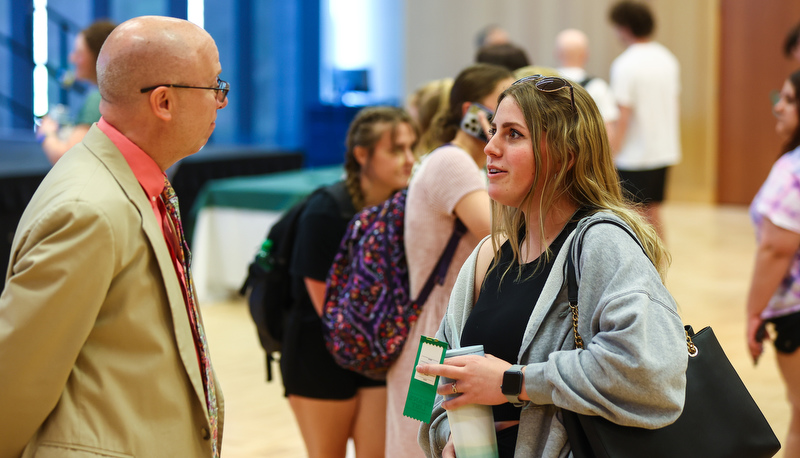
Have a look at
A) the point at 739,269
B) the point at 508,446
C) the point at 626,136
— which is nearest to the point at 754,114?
the point at 739,269

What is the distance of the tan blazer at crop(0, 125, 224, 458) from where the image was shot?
4.36 feet

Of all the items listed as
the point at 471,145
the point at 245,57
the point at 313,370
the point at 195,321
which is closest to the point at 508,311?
the point at 195,321

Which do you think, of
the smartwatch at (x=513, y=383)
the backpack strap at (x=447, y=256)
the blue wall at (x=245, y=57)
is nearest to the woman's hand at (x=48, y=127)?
the backpack strap at (x=447, y=256)

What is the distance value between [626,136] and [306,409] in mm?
4566

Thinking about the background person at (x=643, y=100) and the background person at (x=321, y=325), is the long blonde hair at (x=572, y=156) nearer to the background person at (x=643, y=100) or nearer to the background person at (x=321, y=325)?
the background person at (x=321, y=325)

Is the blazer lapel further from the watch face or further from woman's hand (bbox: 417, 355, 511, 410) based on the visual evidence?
the watch face

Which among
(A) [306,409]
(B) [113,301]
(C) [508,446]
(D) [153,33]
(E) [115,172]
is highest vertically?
(D) [153,33]

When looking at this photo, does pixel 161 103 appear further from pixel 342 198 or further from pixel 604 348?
pixel 342 198

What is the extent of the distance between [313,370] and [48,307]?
1319mm

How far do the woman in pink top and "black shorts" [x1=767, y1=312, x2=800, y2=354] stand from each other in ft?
3.90

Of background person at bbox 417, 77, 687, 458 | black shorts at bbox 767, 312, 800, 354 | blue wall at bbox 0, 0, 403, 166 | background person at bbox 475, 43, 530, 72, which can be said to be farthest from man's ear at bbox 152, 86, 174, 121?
blue wall at bbox 0, 0, 403, 166

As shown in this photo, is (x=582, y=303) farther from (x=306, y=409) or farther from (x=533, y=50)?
(x=533, y=50)

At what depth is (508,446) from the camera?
1480mm

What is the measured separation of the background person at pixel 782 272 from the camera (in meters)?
2.61
